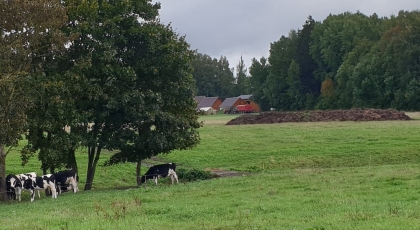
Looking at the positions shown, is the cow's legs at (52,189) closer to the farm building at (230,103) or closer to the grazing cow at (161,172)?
the grazing cow at (161,172)

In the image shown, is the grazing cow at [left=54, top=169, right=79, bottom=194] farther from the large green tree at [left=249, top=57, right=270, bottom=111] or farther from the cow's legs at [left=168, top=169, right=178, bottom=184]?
the large green tree at [left=249, top=57, right=270, bottom=111]

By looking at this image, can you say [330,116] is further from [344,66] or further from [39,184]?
[39,184]

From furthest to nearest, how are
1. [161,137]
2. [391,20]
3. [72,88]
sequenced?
[391,20] → [161,137] → [72,88]

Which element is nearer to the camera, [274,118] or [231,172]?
[231,172]

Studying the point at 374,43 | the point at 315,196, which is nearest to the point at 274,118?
the point at 374,43

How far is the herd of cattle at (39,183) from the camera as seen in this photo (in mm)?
31391

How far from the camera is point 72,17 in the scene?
31703mm

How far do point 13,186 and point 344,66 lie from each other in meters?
96.2

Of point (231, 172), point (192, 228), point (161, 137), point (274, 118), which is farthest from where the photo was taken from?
point (274, 118)

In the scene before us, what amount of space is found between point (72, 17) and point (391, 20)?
97.0 m

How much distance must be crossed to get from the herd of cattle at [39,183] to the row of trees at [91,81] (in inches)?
34.8

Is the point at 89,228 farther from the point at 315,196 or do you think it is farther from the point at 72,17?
the point at 72,17

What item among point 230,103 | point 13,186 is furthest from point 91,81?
point 230,103

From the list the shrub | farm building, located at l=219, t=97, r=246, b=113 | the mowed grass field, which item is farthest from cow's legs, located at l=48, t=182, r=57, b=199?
farm building, located at l=219, t=97, r=246, b=113
